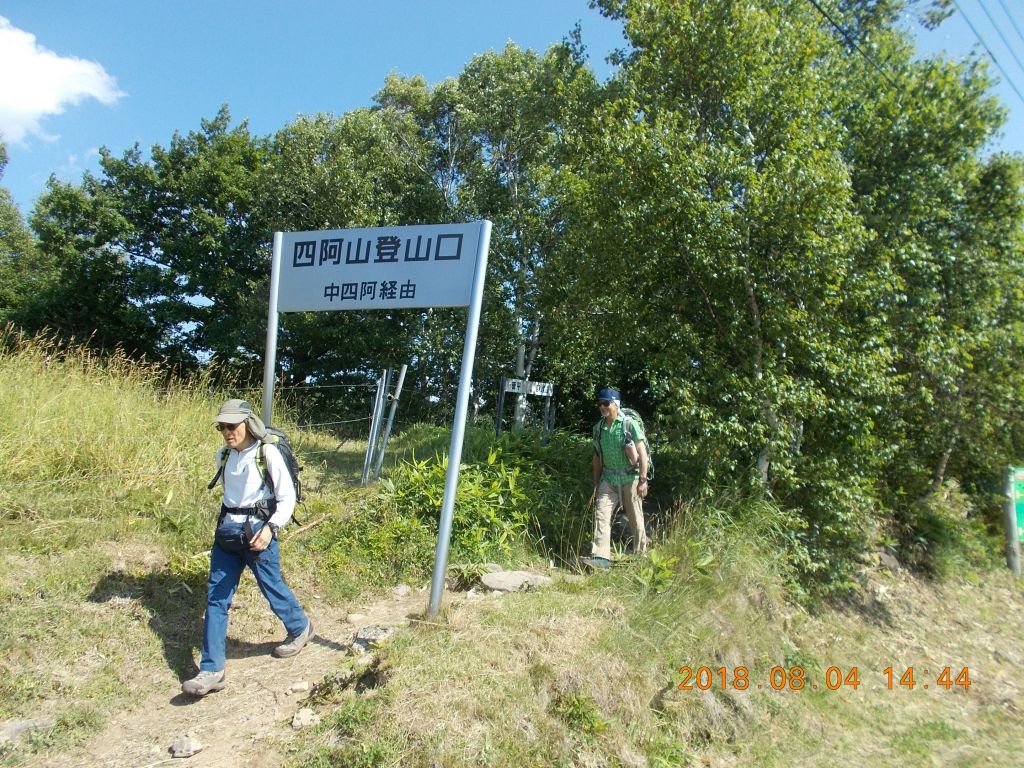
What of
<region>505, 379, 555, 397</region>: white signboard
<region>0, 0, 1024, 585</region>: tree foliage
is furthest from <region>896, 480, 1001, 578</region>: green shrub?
<region>505, 379, 555, 397</region>: white signboard

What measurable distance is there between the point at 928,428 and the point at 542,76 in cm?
974

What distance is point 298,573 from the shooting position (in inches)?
201

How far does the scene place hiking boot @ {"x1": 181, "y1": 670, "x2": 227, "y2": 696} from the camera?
12.0 ft

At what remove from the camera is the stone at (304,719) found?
3.43 metres

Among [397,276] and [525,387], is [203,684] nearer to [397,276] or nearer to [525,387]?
[397,276]

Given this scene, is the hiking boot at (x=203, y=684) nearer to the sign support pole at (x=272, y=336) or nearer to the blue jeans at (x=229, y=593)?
the blue jeans at (x=229, y=593)

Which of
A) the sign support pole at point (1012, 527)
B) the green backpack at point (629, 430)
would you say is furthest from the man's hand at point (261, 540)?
the sign support pole at point (1012, 527)

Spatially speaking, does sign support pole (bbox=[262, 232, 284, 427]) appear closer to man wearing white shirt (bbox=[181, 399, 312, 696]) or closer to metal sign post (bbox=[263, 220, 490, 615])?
metal sign post (bbox=[263, 220, 490, 615])

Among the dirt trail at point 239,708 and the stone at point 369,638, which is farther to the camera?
the stone at point 369,638

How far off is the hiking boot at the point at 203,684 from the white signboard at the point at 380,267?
2.40 metres

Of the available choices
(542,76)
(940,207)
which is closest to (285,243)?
(940,207)

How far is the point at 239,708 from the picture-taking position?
3.65 meters

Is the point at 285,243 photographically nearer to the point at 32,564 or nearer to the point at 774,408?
the point at 32,564

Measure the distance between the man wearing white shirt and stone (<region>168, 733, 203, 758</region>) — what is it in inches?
15.7
